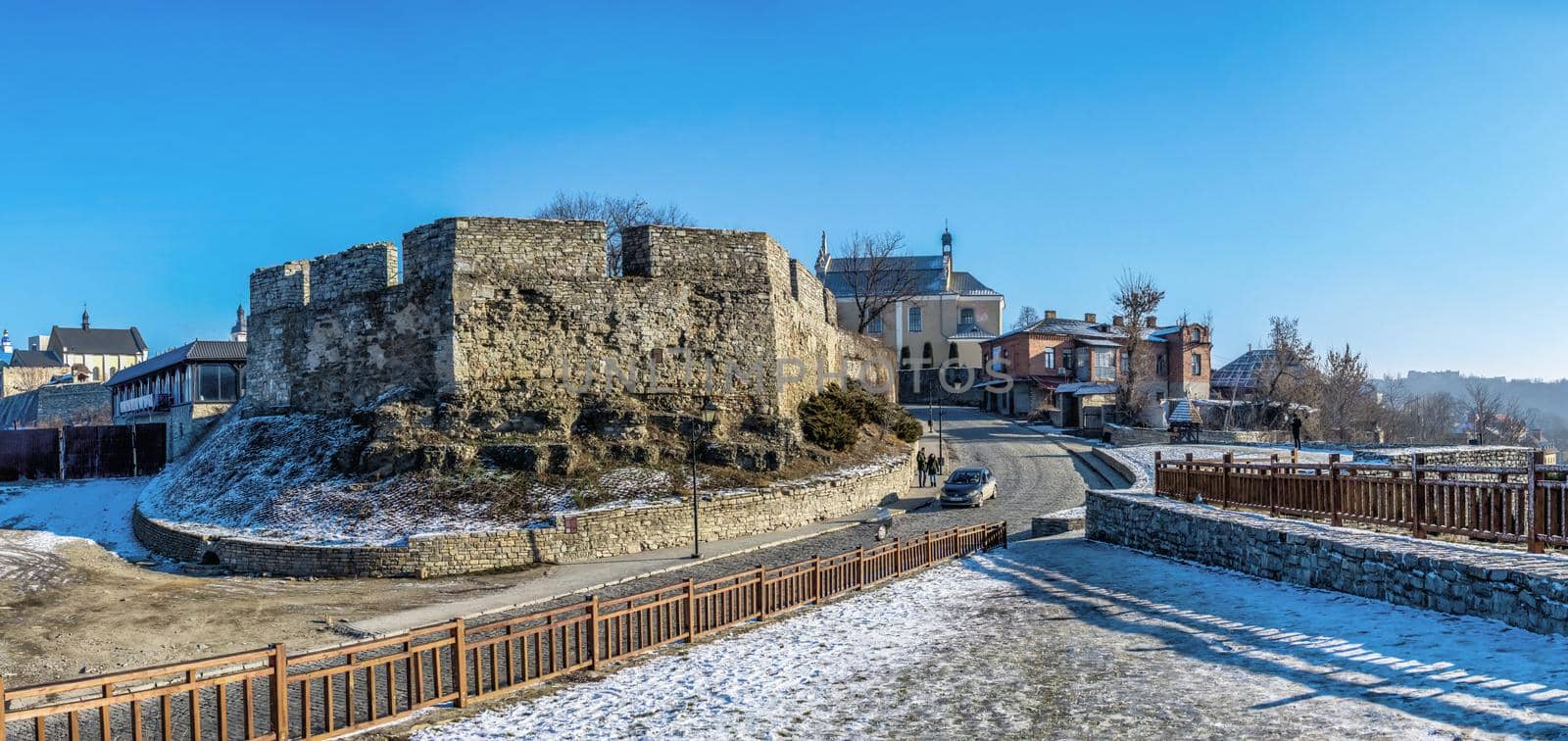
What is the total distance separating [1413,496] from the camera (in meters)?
11.9

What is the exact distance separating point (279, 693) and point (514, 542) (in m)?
12.4

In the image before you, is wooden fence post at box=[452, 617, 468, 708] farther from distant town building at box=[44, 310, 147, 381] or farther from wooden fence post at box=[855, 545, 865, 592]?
distant town building at box=[44, 310, 147, 381]

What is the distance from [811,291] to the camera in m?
33.6

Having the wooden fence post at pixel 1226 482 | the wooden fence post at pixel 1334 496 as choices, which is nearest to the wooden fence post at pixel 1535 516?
the wooden fence post at pixel 1334 496

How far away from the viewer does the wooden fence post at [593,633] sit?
9.93m

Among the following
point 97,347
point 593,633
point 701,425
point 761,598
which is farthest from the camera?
point 97,347

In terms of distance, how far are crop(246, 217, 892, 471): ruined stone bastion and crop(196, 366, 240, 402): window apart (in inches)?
321

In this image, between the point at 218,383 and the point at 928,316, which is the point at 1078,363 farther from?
the point at 218,383

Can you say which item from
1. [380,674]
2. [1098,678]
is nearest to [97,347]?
[380,674]

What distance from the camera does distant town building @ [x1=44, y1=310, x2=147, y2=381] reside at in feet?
323

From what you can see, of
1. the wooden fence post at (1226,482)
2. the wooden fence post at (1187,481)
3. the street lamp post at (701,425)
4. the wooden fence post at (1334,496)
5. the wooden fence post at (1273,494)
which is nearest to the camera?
Answer: the wooden fence post at (1334,496)

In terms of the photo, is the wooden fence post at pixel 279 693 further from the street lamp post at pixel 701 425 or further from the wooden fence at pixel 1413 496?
the street lamp post at pixel 701 425

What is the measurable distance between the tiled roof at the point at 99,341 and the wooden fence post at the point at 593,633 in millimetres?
112749

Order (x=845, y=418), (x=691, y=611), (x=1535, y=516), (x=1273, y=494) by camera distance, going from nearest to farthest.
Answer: (x=1535, y=516) → (x=691, y=611) → (x=1273, y=494) → (x=845, y=418)
